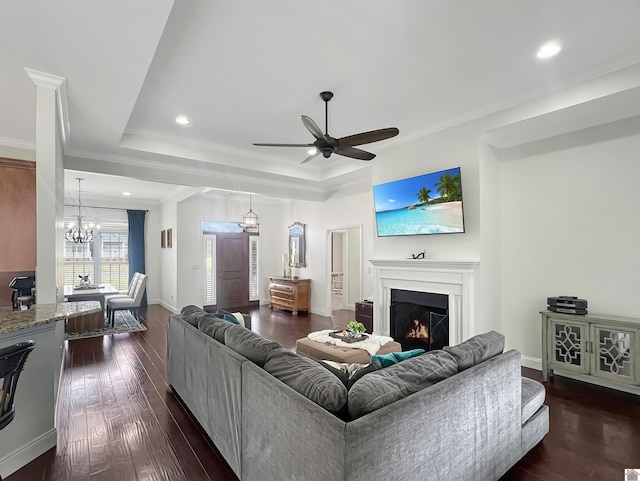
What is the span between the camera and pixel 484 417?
1.83 m

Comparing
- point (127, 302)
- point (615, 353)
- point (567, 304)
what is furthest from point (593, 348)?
point (127, 302)

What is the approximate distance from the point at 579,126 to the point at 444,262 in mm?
2042

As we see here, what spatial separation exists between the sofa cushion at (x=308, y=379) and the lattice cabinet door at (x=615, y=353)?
10.2ft

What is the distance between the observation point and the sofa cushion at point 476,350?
1.99m

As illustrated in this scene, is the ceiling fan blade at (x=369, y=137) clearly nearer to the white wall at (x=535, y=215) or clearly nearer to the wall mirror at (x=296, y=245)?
the white wall at (x=535, y=215)

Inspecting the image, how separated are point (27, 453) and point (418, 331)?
4069 millimetres

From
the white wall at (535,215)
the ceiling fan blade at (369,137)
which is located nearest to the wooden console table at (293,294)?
the white wall at (535,215)

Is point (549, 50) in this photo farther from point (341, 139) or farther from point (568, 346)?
point (568, 346)

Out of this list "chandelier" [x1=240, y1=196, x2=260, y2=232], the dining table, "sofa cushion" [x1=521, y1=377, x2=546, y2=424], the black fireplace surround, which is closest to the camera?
"sofa cushion" [x1=521, y1=377, x2=546, y2=424]

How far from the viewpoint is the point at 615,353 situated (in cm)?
318

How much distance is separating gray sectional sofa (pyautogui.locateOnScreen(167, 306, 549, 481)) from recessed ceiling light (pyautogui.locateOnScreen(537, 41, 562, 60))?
7.53ft

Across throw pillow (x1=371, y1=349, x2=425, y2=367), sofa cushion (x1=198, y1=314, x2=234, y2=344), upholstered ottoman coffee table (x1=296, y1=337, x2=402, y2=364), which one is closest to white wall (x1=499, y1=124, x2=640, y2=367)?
upholstered ottoman coffee table (x1=296, y1=337, x2=402, y2=364)

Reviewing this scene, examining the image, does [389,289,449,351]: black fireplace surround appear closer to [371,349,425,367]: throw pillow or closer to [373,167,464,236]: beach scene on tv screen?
[373,167,464,236]: beach scene on tv screen

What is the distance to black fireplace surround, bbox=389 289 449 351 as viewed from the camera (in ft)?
13.8
